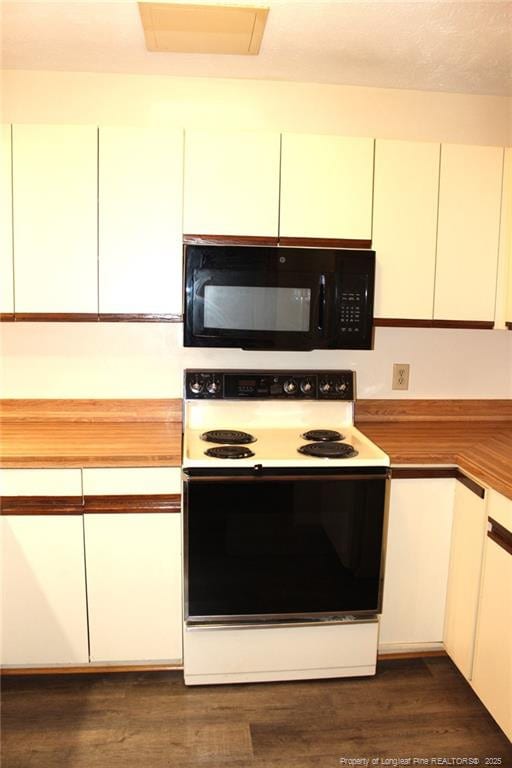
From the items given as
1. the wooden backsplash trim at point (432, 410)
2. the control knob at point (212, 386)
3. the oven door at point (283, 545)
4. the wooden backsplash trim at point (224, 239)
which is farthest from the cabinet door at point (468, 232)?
the control knob at point (212, 386)

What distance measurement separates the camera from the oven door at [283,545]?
208cm

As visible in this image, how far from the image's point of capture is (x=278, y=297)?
2291 mm

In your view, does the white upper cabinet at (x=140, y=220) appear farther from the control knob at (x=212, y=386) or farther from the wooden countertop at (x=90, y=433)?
the wooden countertop at (x=90, y=433)

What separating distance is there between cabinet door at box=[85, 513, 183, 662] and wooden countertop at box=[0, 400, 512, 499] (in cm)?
23

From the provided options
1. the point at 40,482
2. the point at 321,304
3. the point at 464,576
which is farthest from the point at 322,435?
the point at 40,482

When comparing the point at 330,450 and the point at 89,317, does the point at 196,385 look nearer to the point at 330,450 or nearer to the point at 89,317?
the point at 89,317

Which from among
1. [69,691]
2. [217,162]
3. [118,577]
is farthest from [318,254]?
[69,691]

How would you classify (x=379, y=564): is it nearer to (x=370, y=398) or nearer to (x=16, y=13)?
(x=370, y=398)

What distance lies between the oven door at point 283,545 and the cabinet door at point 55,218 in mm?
885

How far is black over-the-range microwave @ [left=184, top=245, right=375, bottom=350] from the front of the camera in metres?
2.24

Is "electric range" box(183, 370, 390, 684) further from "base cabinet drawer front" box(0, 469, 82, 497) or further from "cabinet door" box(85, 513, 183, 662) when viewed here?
"base cabinet drawer front" box(0, 469, 82, 497)

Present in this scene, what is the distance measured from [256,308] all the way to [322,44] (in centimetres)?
97

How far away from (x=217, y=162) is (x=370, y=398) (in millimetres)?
1214

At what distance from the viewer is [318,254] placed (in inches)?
89.7
